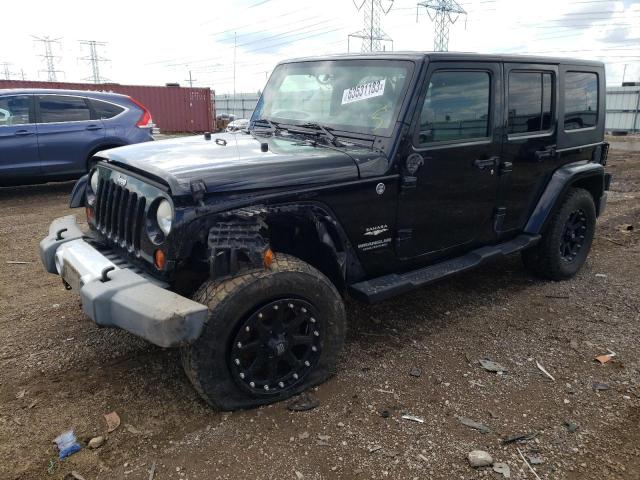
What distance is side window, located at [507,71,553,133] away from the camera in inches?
158

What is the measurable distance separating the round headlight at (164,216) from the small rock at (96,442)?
1.10 metres

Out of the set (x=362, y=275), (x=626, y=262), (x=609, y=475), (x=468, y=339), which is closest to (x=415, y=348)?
(x=468, y=339)

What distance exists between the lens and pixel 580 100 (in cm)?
473

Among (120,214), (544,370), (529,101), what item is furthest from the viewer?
(529,101)

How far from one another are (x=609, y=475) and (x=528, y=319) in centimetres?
179

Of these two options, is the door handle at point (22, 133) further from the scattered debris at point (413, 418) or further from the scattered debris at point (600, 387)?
the scattered debris at point (600, 387)

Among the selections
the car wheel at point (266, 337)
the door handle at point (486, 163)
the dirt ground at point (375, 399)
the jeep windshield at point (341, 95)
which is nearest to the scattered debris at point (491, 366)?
the dirt ground at point (375, 399)

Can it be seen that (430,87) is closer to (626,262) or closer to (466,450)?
(466,450)

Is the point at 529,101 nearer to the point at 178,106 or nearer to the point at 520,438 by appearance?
the point at 520,438

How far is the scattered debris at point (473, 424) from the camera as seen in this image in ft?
9.01

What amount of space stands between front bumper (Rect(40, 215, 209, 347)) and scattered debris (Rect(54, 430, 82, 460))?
2.10ft

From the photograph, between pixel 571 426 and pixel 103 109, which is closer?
pixel 571 426

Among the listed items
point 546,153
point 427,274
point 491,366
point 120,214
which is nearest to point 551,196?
point 546,153

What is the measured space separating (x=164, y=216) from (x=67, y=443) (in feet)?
4.08
